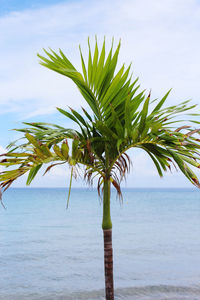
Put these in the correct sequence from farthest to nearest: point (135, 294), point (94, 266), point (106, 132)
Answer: point (94, 266) < point (135, 294) < point (106, 132)

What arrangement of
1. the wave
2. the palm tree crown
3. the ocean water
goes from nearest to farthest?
1. the palm tree crown
2. the wave
3. the ocean water

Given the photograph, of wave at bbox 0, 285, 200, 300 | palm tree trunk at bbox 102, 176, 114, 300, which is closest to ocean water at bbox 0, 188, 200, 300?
wave at bbox 0, 285, 200, 300

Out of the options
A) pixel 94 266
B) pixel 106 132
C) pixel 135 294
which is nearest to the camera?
pixel 106 132

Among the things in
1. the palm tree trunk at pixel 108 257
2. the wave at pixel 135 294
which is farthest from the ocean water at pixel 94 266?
the palm tree trunk at pixel 108 257

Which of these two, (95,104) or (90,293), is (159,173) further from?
(90,293)

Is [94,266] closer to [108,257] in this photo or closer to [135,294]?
[135,294]

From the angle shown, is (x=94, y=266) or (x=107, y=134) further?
(x=94, y=266)

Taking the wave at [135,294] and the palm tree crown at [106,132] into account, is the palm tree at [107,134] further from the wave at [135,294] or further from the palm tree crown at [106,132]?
the wave at [135,294]

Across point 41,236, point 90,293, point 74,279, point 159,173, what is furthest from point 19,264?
point 159,173

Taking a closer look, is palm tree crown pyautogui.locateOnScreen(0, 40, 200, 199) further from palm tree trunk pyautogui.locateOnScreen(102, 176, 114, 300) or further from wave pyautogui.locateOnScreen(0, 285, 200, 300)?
wave pyautogui.locateOnScreen(0, 285, 200, 300)

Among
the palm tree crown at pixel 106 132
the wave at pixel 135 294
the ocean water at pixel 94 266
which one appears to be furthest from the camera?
the ocean water at pixel 94 266

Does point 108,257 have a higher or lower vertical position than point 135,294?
higher

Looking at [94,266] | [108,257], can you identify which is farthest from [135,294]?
[108,257]

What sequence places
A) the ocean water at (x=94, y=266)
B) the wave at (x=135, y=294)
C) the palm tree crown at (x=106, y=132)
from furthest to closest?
the ocean water at (x=94, y=266)
the wave at (x=135, y=294)
the palm tree crown at (x=106, y=132)
